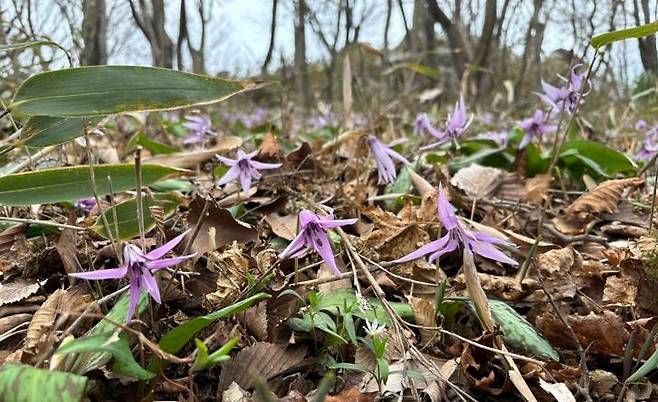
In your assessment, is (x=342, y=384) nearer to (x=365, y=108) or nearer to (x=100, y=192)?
(x=100, y=192)

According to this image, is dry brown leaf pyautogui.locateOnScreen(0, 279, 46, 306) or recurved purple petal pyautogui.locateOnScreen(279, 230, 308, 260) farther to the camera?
dry brown leaf pyautogui.locateOnScreen(0, 279, 46, 306)

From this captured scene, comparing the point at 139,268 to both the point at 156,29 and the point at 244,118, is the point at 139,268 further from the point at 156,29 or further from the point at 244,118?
the point at 244,118

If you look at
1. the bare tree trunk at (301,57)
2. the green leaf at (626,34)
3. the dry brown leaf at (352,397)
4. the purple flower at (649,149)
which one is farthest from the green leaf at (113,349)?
the bare tree trunk at (301,57)

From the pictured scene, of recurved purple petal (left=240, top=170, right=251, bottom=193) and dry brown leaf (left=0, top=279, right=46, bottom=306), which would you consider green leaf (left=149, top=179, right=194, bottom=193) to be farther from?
dry brown leaf (left=0, top=279, right=46, bottom=306)

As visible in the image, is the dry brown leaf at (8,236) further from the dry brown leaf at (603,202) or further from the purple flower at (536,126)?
the purple flower at (536,126)

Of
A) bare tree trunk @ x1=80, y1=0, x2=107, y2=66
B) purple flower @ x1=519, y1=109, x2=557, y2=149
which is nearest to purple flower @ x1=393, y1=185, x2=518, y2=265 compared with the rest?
purple flower @ x1=519, y1=109, x2=557, y2=149

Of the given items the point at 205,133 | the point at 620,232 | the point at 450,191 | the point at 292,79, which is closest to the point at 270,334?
the point at 450,191
